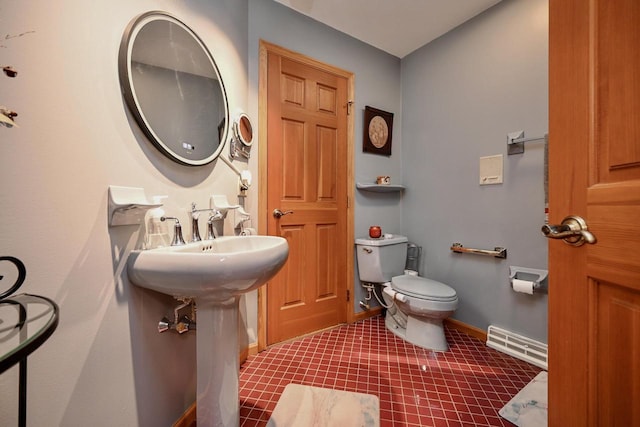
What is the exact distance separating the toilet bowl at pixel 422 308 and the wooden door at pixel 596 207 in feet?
3.60

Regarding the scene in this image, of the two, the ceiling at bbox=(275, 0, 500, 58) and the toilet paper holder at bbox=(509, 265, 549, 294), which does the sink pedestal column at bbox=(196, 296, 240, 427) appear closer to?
the toilet paper holder at bbox=(509, 265, 549, 294)

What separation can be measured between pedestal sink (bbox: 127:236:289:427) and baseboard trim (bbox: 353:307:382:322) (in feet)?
4.26

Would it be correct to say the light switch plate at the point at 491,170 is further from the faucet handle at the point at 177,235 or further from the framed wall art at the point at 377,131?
the faucet handle at the point at 177,235

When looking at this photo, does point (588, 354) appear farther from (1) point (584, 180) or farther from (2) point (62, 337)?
(2) point (62, 337)

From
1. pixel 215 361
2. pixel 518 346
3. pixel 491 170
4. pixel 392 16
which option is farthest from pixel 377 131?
pixel 215 361

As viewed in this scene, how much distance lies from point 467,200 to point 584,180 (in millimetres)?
1527

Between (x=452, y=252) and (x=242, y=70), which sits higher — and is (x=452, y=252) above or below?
below

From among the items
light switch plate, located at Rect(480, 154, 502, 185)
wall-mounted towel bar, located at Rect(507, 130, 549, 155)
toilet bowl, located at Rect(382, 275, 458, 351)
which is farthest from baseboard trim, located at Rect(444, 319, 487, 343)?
wall-mounted towel bar, located at Rect(507, 130, 549, 155)

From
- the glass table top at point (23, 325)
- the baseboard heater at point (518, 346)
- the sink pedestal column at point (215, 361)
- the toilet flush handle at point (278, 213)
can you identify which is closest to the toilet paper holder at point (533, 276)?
the baseboard heater at point (518, 346)

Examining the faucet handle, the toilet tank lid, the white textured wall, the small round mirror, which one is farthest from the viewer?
the toilet tank lid

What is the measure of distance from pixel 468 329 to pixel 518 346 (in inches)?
13.2

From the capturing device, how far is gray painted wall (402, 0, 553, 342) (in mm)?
1603

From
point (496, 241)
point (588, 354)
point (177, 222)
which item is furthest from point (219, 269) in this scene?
point (496, 241)

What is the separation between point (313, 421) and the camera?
3.82 ft
